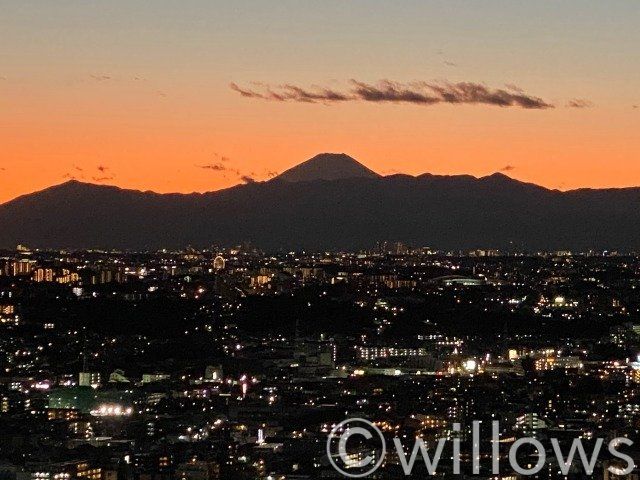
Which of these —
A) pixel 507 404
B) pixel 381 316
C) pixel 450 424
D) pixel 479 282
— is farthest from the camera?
pixel 479 282

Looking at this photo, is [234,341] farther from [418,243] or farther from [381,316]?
[418,243]

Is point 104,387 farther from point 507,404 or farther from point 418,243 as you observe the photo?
point 418,243

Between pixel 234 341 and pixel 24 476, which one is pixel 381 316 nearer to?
pixel 234 341

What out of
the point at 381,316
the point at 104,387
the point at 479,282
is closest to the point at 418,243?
the point at 479,282

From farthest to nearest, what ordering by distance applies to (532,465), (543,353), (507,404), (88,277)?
(88,277)
(543,353)
(507,404)
(532,465)

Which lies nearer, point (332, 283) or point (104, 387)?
point (104, 387)

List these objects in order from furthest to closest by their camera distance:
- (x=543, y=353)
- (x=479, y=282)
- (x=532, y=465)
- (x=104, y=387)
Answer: (x=479, y=282) < (x=543, y=353) < (x=104, y=387) < (x=532, y=465)

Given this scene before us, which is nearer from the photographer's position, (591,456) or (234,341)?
(591,456)

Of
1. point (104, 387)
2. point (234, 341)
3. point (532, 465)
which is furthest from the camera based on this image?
point (234, 341)
